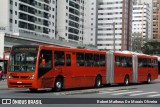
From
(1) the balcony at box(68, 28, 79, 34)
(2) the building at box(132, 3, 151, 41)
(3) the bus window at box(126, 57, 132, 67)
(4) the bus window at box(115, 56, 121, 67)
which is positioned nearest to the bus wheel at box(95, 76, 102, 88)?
(4) the bus window at box(115, 56, 121, 67)

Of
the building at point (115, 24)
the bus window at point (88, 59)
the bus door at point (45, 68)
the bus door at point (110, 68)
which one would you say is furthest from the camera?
the building at point (115, 24)

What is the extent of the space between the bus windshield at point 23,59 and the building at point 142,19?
546 ft

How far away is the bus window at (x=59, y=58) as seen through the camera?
2453 centimetres

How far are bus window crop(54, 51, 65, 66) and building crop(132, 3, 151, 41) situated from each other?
539 ft

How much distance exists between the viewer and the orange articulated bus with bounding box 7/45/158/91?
75.5 feet

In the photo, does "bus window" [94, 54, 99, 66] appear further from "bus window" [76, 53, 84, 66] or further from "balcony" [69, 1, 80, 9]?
"balcony" [69, 1, 80, 9]

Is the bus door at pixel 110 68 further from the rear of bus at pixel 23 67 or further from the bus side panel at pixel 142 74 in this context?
the rear of bus at pixel 23 67

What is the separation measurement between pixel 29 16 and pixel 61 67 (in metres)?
73.5

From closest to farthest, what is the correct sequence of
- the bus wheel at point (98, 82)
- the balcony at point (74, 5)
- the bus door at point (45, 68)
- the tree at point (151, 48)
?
the bus door at point (45, 68), the bus wheel at point (98, 82), the balcony at point (74, 5), the tree at point (151, 48)

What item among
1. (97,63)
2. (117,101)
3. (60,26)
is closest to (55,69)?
(97,63)

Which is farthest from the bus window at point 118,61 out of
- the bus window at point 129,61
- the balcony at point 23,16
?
the balcony at point 23,16

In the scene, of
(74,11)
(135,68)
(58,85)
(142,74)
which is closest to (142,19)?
(74,11)

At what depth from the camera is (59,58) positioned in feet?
81.8

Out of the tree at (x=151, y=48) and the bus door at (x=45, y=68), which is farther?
the tree at (x=151, y=48)
